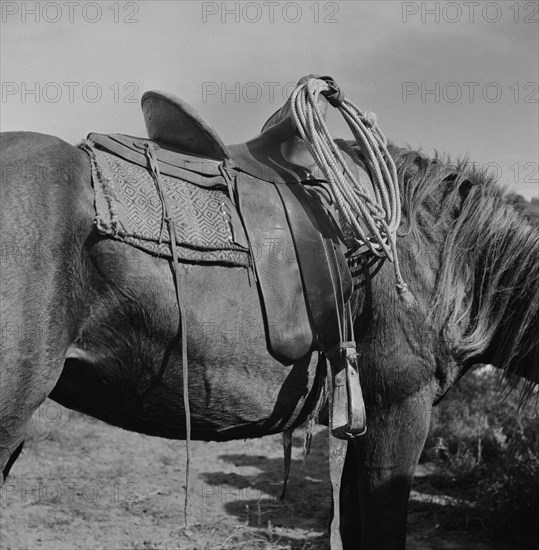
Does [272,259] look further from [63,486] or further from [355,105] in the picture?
[63,486]

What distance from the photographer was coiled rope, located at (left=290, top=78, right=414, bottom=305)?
8.77ft

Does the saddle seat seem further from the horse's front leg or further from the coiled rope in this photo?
the horse's front leg

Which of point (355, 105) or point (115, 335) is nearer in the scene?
point (115, 335)

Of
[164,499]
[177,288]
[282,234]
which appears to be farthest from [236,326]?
[164,499]

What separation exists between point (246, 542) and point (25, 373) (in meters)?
2.90

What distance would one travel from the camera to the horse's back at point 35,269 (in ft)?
6.81

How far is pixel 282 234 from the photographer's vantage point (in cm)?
259

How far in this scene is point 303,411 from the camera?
2.77m

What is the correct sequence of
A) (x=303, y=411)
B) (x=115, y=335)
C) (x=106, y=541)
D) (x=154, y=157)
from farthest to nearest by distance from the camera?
(x=106, y=541)
(x=303, y=411)
(x=154, y=157)
(x=115, y=335)

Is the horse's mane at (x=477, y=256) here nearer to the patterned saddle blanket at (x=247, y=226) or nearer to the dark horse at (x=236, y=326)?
the dark horse at (x=236, y=326)

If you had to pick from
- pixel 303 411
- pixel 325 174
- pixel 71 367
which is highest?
pixel 325 174

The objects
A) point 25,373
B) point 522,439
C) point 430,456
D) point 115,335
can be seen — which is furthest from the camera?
point 430,456

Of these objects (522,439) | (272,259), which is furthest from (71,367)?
(522,439)

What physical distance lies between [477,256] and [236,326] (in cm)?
114
